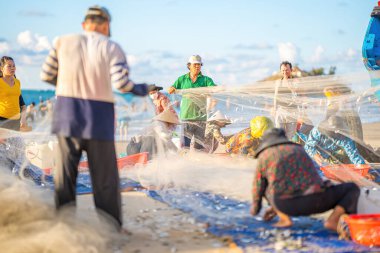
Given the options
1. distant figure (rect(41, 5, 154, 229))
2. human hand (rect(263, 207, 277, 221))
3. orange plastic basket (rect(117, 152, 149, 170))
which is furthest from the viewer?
orange plastic basket (rect(117, 152, 149, 170))

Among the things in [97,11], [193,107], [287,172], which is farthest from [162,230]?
[193,107]

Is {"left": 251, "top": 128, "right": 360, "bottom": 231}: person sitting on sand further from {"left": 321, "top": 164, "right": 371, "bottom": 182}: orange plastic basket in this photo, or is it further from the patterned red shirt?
{"left": 321, "top": 164, "right": 371, "bottom": 182}: orange plastic basket

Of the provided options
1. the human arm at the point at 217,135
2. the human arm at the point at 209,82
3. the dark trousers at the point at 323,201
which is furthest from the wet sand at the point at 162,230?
the human arm at the point at 209,82

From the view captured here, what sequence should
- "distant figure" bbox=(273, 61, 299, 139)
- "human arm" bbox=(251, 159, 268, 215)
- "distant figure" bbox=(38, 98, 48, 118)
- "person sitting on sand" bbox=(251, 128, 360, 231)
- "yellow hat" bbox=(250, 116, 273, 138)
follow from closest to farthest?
1. "person sitting on sand" bbox=(251, 128, 360, 231)
2. "human arm" bbox=(251, 159, 268, 215)
3. "distant figure" bbox=(38, 98, 48, 118)
4. "distant figure" bbox=(273, 61, 299, 139)
5. "yellow hat" bbox=(250, 116, 273, 138)

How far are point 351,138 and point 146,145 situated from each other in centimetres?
291

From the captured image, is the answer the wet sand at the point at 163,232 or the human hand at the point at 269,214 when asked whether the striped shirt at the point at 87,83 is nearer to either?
the wet sand at the point at 163,232

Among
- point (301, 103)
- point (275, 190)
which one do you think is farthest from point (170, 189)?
point (301, 103)

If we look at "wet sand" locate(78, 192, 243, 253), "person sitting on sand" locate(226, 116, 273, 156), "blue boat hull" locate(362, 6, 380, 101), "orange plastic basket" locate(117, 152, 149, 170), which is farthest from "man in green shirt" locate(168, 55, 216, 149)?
Answer: "blue boat hull" locate(362, 6, 380, 101)

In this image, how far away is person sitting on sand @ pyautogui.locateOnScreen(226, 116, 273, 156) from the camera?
8.68 meters

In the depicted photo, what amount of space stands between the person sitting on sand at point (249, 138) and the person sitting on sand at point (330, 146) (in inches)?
27.1

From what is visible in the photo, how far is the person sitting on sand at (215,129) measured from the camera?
9172 mm

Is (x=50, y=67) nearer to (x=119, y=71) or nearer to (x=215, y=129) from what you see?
(x=119, y=71)

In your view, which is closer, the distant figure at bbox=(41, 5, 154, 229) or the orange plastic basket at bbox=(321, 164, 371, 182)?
the distant figure at bbox=(41, 5, 154, 229)

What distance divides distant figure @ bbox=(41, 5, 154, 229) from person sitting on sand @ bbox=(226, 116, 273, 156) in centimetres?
408
